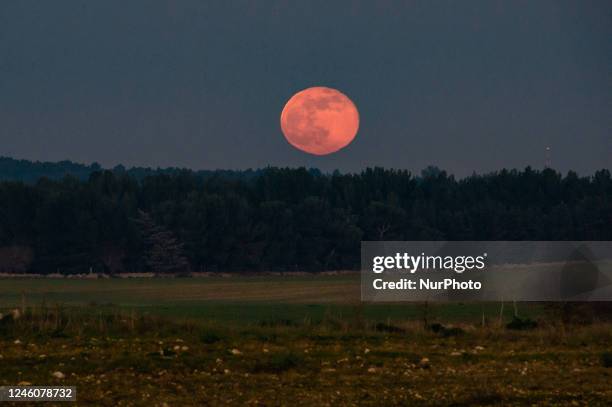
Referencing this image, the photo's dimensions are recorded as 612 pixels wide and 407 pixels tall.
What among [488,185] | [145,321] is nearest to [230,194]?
[488,185]

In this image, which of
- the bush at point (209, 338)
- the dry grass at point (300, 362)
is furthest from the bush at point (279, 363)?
the bush at point (209, 338)

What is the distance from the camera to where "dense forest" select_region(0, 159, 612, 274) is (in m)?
131

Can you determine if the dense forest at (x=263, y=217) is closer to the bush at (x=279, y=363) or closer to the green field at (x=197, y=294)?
the green field at (x=197, y=294)

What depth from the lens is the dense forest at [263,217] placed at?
13112 cm

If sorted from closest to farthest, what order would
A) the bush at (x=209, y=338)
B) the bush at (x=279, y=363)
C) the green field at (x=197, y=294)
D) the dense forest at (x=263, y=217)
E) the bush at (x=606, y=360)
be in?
1. the bush at (x=279, y=363)
2. the bush at (x=606, y=360)
3. the bush at (x=209, y=338)
4. the green field at (x=197, y=294)
5. the dense forest at (x=263, y=217)

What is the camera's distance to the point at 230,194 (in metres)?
145

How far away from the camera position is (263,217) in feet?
469

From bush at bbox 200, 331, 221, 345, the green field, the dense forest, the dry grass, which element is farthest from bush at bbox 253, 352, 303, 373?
the dense forest

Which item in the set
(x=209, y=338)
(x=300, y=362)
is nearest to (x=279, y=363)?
(x=300, y=362)

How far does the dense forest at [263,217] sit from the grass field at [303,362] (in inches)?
4135

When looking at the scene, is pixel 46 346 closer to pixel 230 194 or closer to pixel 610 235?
pixel 230 194

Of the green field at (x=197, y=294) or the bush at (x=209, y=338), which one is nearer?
the bush at (x=209, y=338)

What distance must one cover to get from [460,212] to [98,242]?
179 ft

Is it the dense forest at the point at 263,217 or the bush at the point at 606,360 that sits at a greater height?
the dense forest at the point at 263,217
